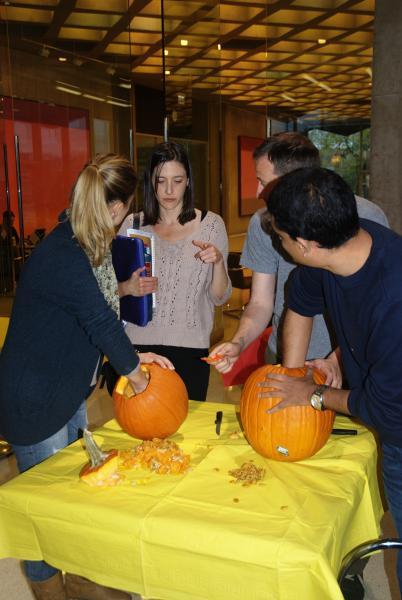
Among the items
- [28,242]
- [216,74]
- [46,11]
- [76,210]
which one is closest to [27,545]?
[76,210]

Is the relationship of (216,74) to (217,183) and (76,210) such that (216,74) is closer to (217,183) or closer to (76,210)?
(217,183)

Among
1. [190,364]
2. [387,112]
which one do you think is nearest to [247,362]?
[190,364]

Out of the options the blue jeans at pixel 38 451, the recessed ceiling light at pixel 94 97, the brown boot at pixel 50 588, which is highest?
the recessed ceiling light at pixel 94 97

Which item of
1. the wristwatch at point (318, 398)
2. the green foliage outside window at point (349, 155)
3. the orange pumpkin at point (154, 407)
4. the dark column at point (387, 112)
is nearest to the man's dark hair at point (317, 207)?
the wristwatch at point (318, 398)

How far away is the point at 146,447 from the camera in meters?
1.63

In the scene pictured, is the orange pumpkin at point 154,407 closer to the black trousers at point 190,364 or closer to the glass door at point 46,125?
the black trousers at point 190,364

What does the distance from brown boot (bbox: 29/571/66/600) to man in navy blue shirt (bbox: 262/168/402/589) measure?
31.6 inches

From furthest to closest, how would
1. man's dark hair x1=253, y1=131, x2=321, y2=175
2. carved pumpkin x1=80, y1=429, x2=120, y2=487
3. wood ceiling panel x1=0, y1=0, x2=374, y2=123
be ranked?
wood ceiling panel x1=0, y1=0, x2=374, y2=123
man's dark hair x1=253, y1=131, x2=321, y2=175
carved pumpkin x1=80, y1=429, x2=120, y2=487

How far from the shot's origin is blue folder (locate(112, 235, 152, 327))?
2257mm

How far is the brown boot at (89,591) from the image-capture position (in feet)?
6.22

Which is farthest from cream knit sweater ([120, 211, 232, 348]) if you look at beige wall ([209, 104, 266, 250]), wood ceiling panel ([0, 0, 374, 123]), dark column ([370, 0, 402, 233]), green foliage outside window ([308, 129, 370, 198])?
green foliage outside window ([308, 129, 370, 198])

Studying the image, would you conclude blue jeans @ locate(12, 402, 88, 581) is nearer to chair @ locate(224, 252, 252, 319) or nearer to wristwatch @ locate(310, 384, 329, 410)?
wristwatch @ locate(310, 384, 329, 410)

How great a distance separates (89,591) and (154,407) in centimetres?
68

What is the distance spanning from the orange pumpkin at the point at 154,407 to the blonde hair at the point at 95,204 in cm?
39
